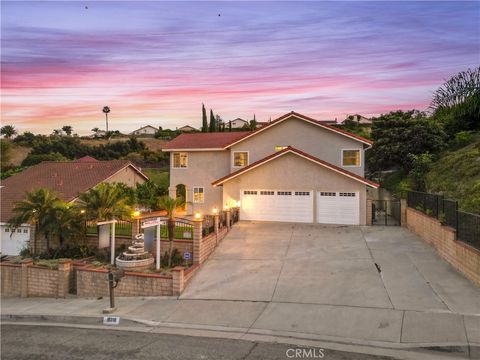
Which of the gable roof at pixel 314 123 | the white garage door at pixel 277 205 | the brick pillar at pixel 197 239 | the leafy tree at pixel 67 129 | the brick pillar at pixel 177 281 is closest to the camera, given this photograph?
the brick pillar at pixel 177 281

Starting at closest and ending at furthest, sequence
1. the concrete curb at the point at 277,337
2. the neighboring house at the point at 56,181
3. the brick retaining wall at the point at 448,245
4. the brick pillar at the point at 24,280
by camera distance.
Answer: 1. the concrete curb at the point at 277,337
2. the brick retaining wall at the point at 448,245
3. the brick pillar at the point at 24,280
4. the neighboring house at the point at 56,181

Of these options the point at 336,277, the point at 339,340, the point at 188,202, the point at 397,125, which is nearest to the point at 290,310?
the point at 339,340

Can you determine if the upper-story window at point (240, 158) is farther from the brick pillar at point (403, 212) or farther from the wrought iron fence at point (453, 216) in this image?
Result: the wrought iron fence at point (453, 216)

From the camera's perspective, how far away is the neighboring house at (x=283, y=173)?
23.5 metres

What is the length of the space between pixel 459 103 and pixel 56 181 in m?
31.1

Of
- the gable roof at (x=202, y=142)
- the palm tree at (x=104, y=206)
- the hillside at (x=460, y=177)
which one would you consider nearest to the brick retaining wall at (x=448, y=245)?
the hillside at (x=460, y=177)

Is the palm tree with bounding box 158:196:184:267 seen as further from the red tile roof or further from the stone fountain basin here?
the red tile roof

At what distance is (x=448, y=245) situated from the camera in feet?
49.9

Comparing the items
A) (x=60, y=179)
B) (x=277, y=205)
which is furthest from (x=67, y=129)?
(x=277, y=205)

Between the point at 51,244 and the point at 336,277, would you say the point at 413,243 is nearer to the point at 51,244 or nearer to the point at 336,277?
the point at 336,277

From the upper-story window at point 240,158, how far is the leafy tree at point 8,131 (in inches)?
3742

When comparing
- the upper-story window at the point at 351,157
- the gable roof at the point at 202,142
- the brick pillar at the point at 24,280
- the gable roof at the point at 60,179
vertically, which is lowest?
the brick pillar at the point at 24,280

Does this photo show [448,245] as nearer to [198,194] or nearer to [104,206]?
[104,206]

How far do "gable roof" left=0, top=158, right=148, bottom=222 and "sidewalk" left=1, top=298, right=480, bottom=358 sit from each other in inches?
594
